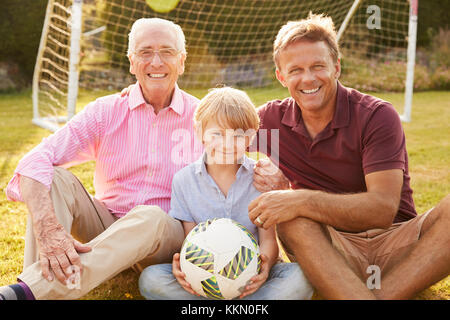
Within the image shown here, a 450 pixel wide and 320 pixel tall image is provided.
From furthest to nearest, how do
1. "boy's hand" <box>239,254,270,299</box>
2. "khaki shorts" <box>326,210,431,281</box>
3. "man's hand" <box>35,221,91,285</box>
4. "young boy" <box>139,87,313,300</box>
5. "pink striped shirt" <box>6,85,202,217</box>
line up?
"pink striped shirt" <box>6,85,202,217</box>, "khaki shorts" <box>326,210,431,281</box>, "young boy" <box>139,87,313,300</box>, "boy's hand" <box>239,254,270,299</box>, "man's hand" <box>35,221,91,285</box>

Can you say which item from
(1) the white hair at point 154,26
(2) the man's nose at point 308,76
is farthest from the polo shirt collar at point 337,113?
(1) the white hair at point 154,26

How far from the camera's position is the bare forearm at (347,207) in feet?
7.62

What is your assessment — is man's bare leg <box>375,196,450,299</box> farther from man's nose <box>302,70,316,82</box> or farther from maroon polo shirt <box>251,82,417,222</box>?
man's nose <box>302,70,316,82</box>

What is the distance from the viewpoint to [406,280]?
90.0 inches

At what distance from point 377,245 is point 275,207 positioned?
667 millimetres

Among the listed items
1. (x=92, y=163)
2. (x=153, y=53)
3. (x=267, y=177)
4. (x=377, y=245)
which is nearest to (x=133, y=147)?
(x=153, y=53)

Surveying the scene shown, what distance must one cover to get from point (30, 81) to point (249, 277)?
36.1 feet

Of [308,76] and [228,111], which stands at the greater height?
[308,76]

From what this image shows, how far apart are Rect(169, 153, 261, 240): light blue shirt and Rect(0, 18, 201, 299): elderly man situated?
0.15 metres

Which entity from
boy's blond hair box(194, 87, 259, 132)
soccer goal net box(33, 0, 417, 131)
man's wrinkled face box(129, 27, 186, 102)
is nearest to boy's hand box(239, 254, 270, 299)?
boy's blond hair box(194, 87, 259, 132)

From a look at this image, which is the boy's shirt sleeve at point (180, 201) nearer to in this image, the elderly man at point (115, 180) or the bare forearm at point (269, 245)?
the elderly man at point (115, 180)

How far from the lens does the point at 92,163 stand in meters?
5.79

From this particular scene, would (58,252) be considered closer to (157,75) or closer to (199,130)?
(199,130)

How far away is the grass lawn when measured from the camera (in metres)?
2.89
